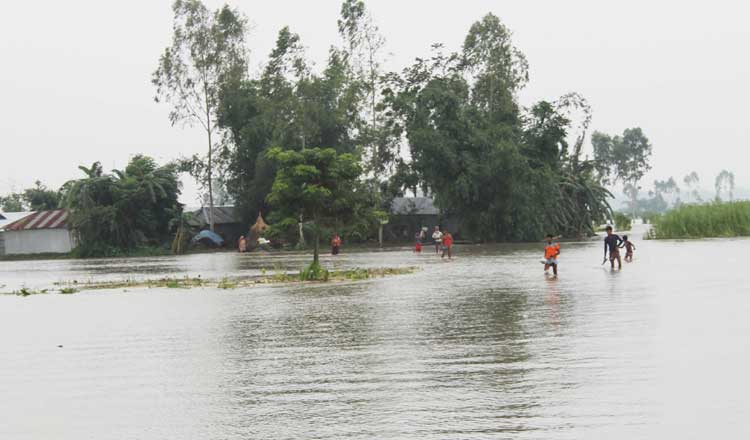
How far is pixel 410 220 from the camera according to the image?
72438mm

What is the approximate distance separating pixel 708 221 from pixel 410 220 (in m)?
26.6

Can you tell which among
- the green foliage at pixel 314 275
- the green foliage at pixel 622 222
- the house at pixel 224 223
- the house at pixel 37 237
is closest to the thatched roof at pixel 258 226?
the house at pixel 224 223

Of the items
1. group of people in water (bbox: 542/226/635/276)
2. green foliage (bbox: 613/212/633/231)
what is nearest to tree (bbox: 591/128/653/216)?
green foliage (bbox: 613/212/633/231)

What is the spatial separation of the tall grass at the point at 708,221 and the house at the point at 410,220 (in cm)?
2055

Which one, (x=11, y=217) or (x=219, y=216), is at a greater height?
(x=11, y=217)

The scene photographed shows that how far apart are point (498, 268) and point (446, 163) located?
33.4m

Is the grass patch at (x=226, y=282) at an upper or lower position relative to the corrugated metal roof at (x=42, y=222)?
lower

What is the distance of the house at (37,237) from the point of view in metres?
67.5

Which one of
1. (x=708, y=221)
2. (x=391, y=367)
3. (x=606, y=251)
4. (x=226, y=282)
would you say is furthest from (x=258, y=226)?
(x=391, y=367)

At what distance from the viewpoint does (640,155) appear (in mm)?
146250

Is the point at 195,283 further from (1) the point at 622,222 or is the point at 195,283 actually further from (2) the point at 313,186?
(1) the point at 622,222

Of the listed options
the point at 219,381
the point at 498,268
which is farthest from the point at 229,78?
the point at 219,381

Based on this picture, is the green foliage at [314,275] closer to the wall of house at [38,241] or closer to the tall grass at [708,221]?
the tall grass at [708,221]

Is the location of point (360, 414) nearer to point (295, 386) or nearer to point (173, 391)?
point (295, 386)
